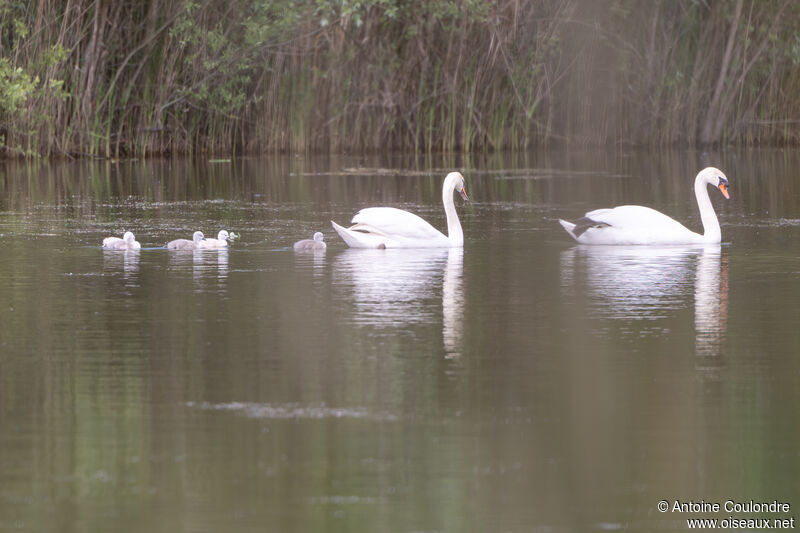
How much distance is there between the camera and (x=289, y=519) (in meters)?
5.06

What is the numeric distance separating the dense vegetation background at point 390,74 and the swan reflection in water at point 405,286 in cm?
1309

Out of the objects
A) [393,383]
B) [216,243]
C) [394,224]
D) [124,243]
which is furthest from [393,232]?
[393,383]

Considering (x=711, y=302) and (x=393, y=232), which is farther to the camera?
(x=393, y=232)

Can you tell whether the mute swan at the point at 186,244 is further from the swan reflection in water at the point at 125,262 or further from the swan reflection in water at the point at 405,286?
the swan reflection in water at the point at 405,286

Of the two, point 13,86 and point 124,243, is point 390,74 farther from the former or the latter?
point 124,243

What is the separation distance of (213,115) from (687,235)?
18282 millimetres

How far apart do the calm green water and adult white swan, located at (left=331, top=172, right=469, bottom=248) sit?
15cm

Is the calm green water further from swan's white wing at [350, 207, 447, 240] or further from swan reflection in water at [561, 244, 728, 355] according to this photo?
swan's white wing at [350, 207, 447, 240]

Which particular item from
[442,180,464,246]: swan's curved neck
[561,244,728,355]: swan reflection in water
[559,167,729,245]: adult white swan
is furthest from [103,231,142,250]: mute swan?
[559,167,729,245]: adult white swan

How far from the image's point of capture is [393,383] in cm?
709

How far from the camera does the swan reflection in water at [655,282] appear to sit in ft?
30.0

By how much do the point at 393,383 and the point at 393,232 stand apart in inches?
232

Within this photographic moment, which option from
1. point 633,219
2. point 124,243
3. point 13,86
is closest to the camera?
point 124,243

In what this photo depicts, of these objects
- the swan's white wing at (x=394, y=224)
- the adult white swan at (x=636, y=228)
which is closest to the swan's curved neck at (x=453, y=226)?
the swan's white wing at (x=394, y=224)
